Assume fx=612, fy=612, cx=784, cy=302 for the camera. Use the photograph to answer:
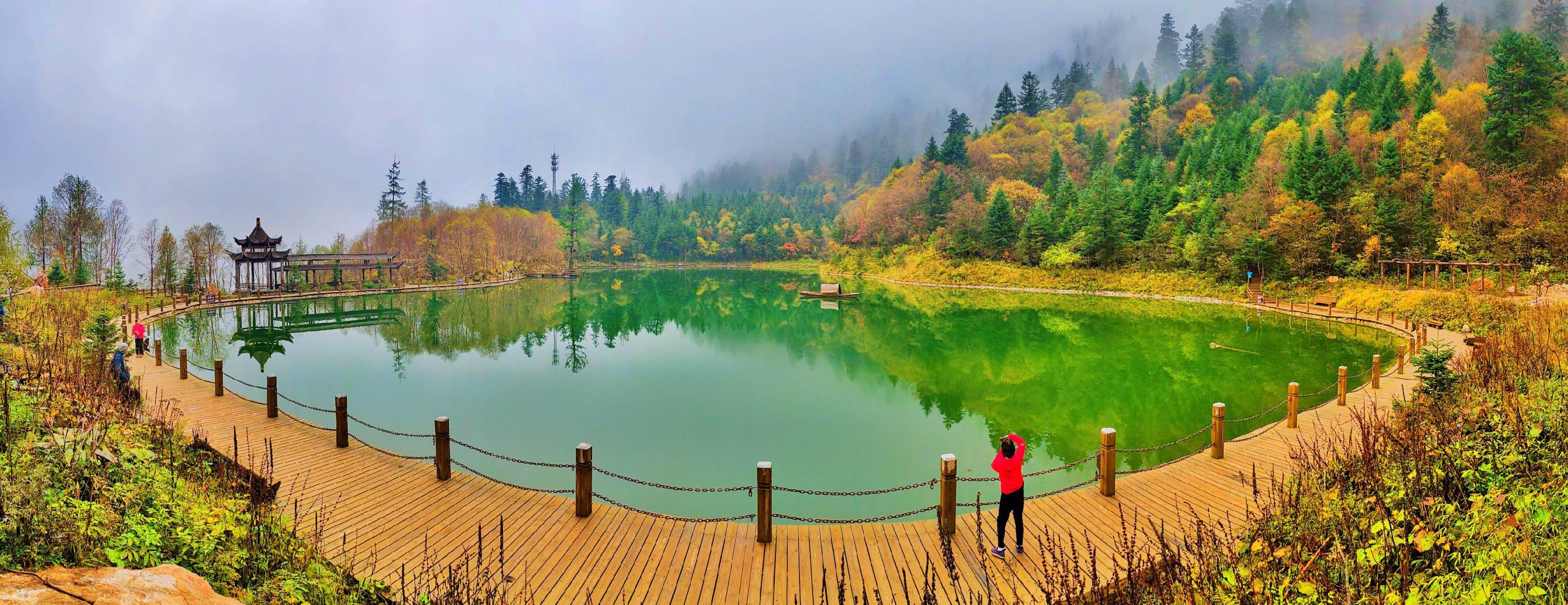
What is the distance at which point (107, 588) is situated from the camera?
2.88m

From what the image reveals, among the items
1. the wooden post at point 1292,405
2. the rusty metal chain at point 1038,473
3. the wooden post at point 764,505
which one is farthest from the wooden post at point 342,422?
the wooden post at point 1292,405

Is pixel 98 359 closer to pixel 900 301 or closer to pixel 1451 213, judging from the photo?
pixel 900 301

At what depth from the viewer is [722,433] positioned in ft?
36.7

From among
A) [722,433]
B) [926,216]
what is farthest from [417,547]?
[926,216]

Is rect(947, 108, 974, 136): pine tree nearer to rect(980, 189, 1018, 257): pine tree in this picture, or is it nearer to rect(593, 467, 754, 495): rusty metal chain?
rect(980, 189, 1018, 257): pine tree

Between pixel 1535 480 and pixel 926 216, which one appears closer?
pixel 1535 480

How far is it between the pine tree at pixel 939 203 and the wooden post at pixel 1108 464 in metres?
48.0

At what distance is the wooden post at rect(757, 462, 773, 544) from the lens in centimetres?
553

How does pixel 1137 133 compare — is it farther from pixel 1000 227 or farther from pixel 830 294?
pixel 830 294

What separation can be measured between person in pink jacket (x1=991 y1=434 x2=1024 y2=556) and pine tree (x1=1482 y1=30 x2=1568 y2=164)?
40.0 meters

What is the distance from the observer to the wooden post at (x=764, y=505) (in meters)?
5.53

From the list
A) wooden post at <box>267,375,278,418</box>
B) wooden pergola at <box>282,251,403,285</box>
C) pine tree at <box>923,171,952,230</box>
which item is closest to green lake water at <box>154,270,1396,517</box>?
wooden post at <box>267,375,278,418</box>

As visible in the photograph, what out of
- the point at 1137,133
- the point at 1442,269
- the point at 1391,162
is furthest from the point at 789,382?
the point at 1137,133

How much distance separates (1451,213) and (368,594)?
41.5m
